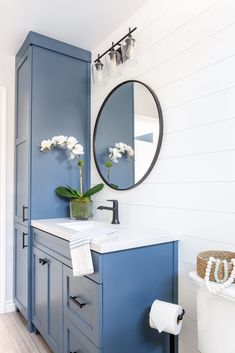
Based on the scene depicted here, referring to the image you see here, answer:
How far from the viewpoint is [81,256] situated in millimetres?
1305

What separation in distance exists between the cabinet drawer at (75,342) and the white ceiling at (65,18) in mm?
2079

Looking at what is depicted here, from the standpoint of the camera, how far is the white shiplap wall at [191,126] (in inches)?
50.6

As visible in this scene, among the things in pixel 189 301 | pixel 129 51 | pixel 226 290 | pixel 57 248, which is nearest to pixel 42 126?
pixel 129 51

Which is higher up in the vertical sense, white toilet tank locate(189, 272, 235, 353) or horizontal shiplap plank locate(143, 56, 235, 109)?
horizontal shiplap plank locate(143, 56, 235, 109)

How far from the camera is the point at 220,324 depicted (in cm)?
102

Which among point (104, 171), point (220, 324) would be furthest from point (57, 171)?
point (220, 324)

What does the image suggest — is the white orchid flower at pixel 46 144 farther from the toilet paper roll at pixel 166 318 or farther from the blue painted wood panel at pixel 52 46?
the toilet paper roll at pixel 166 318

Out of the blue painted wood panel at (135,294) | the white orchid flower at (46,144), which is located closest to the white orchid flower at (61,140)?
the white orchid flower at (46,144)

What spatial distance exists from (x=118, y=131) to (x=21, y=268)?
1473mm

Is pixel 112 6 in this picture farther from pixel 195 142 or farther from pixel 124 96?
pixel 195 142

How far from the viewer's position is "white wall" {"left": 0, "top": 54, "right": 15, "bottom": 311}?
2.51 metres

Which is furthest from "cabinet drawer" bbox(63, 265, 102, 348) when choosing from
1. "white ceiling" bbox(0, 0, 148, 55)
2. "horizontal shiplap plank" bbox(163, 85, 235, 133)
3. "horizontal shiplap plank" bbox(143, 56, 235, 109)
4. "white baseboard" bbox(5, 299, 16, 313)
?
"white ceiling" bbox(0, 0, 148, 55)

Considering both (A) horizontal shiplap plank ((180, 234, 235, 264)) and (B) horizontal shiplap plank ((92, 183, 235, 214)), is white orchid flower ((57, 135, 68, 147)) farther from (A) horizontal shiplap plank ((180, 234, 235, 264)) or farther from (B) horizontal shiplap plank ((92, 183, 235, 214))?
(A) horizontal shiplap plank ((180, 234, 235, 264))

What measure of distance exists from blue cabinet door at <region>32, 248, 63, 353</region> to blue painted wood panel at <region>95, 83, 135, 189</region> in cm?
76
